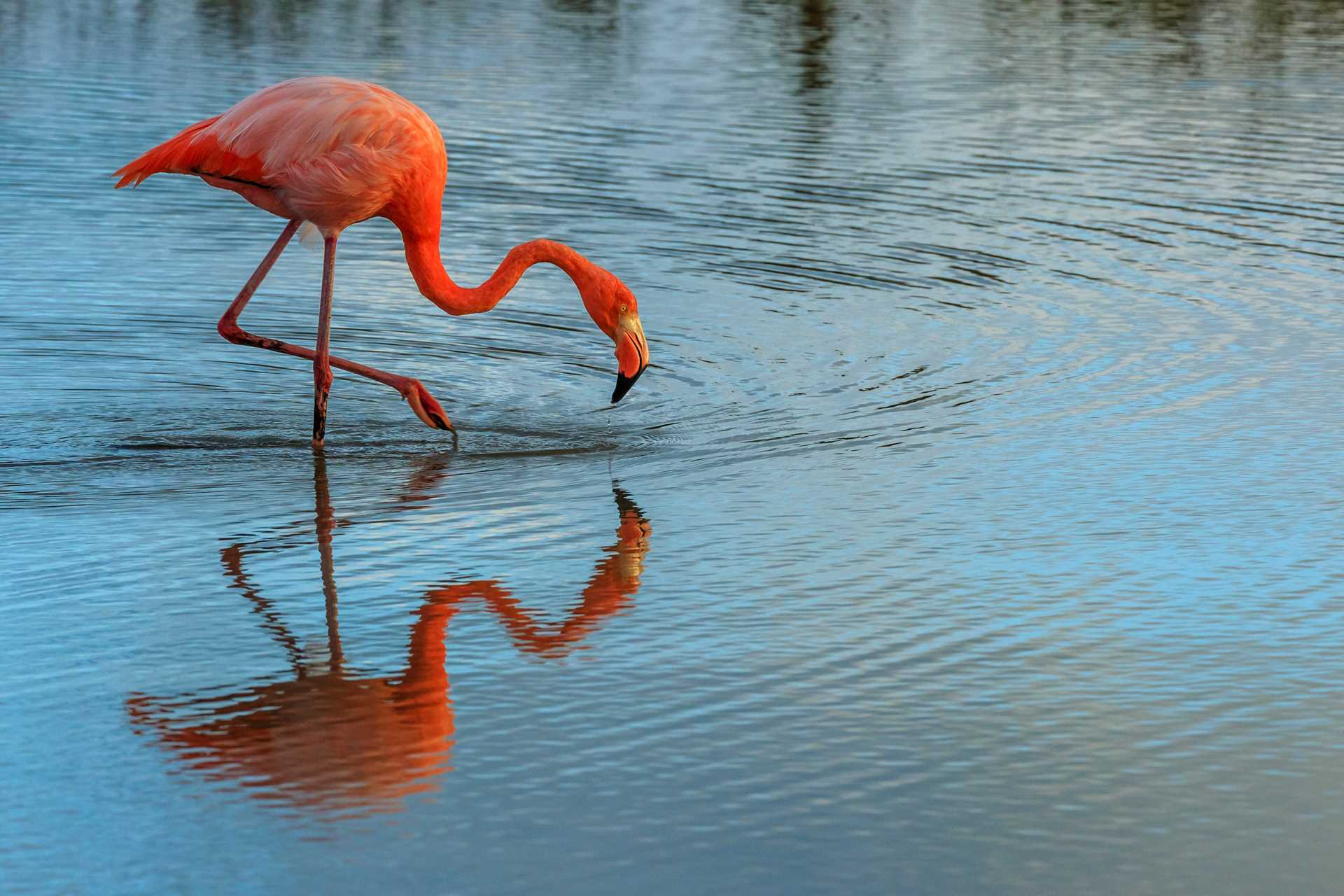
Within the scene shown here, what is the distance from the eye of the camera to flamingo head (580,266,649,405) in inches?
318

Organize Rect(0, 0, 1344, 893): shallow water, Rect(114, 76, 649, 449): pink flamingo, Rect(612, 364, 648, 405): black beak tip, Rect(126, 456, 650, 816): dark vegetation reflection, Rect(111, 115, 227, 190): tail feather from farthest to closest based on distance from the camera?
Rect(111, 115, 227, 190): tail feather, Rect(114, 76, 649, 449): pink flamingo, Rect(612, 364, 648, 405): black beak tip, Rect(126, 456, 650, 816): dark vegetation reflection, Rect(0, 0, 1344, 893): shallow water

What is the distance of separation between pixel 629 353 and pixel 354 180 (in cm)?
134

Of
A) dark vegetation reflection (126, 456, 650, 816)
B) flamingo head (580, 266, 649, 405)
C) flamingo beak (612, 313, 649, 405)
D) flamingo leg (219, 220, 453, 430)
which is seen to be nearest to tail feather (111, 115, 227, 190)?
flamingo leg (219, 220, 453, 430)

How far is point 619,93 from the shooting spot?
20234mm

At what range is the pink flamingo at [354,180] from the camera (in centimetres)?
820

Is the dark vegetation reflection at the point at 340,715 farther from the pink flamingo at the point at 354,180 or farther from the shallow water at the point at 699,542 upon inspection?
the pink flamingo at the point at 354,180

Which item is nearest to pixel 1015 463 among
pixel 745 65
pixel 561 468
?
pixel 561 468

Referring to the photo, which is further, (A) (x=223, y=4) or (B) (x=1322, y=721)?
(A) (x=223, y=4)

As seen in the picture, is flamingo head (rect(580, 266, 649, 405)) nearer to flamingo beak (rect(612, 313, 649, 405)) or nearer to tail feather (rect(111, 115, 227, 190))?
flamingo beak (rect(612, 313, 649, 405))

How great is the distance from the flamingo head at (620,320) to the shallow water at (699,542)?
0.99ft

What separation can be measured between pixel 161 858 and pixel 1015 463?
4342 millimetres

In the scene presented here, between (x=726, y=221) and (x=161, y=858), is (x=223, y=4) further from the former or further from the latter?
(x=161, y=858)

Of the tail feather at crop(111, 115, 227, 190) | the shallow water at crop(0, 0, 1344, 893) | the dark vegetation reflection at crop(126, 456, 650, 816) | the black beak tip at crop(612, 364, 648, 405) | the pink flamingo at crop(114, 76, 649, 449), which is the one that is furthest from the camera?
the tail feather at crop(111, 115, 227, 190)

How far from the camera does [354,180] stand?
827 centimetres
